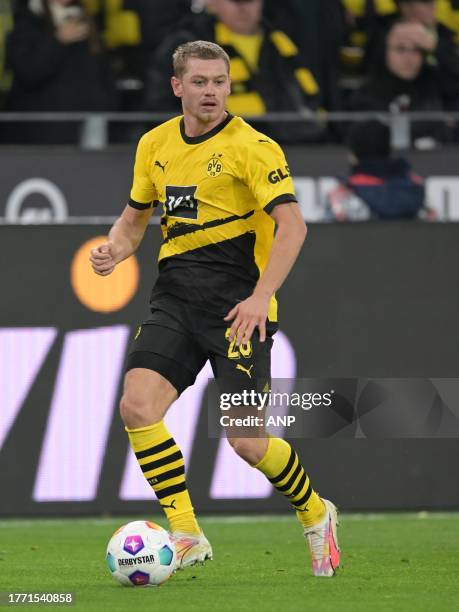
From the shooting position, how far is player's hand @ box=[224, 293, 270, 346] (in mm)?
6535

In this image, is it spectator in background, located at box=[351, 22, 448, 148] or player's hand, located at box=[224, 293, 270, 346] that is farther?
spectator in background, located at box=[351, 22, 448, 148]

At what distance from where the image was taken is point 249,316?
21.4 feet

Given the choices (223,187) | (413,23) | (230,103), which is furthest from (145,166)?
(413,23)

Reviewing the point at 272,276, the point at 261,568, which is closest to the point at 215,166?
the point at 272,276

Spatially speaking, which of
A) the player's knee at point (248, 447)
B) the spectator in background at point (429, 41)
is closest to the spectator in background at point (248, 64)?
the spectator in background at point (429, 41)

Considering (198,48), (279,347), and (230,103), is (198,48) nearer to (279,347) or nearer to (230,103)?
(279,347)

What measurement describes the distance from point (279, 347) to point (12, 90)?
11.8 ft

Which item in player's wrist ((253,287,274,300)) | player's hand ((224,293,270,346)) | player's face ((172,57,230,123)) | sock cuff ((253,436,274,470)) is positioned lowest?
sock cuff ((253,436,274,470))

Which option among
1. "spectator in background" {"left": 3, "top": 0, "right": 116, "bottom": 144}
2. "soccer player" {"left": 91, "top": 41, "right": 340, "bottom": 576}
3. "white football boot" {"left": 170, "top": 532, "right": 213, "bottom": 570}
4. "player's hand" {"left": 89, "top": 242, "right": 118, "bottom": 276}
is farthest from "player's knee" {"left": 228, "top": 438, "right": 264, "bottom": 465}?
A: "spectator in background" {"left": 3, "top": 0, "right": 116, "bottom": 144}

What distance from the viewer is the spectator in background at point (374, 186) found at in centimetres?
1127

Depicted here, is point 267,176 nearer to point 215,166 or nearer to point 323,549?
point 215,166

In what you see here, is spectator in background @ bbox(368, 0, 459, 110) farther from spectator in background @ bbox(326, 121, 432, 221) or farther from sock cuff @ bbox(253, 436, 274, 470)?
sock cuff @ bbox(253, 436, 274, 470)

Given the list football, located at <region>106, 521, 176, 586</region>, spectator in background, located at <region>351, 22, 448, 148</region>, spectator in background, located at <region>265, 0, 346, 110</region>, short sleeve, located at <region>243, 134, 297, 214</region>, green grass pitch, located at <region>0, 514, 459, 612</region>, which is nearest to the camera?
green grass pitch, located at <region>0, 514, 459, 612</region>

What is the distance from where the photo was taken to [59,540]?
904 cm
